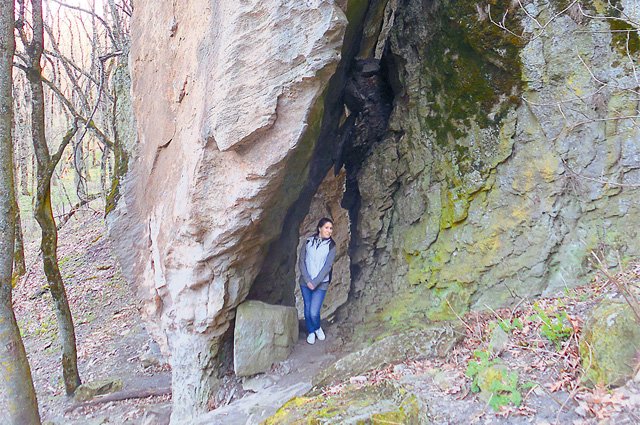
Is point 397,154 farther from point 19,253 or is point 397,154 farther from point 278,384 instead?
point 19,253

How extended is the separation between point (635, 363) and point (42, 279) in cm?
1285

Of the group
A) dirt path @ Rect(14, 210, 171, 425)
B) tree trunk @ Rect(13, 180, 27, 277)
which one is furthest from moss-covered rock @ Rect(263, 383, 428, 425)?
tree trunk @ Rect(13, 180, 27, 277)

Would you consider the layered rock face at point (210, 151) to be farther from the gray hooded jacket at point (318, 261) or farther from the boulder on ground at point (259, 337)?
the gray hooded jacket at point (318, 261)

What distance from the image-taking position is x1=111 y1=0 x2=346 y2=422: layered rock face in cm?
492

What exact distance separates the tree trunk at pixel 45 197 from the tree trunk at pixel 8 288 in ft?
7.17

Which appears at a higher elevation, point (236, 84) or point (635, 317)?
point (236, 84)

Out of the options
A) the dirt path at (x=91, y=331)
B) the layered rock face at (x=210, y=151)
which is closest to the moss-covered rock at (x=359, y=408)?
the layered rock face at (x=210, y=151)

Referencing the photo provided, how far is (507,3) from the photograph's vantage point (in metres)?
5.95

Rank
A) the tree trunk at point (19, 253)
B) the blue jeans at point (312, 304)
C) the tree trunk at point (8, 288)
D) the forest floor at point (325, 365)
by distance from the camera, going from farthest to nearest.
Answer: the tree trunk at point (19, 253) → the blue jeans at point (312, 304) → the tree trunk at point (8, 288) → the forest floor at point (325, 365)

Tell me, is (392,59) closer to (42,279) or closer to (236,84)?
(236,84)

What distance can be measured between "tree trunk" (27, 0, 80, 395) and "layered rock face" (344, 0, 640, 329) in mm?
4418

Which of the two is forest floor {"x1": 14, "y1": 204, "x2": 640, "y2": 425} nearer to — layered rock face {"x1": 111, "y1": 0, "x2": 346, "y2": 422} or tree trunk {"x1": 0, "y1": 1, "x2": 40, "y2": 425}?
layered rock face {"x1": 111, "y1": 0, "x2": 346, "y2": 422}

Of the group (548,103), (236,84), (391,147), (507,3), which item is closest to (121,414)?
(236,84)

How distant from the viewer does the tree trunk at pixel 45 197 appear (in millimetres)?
6699
